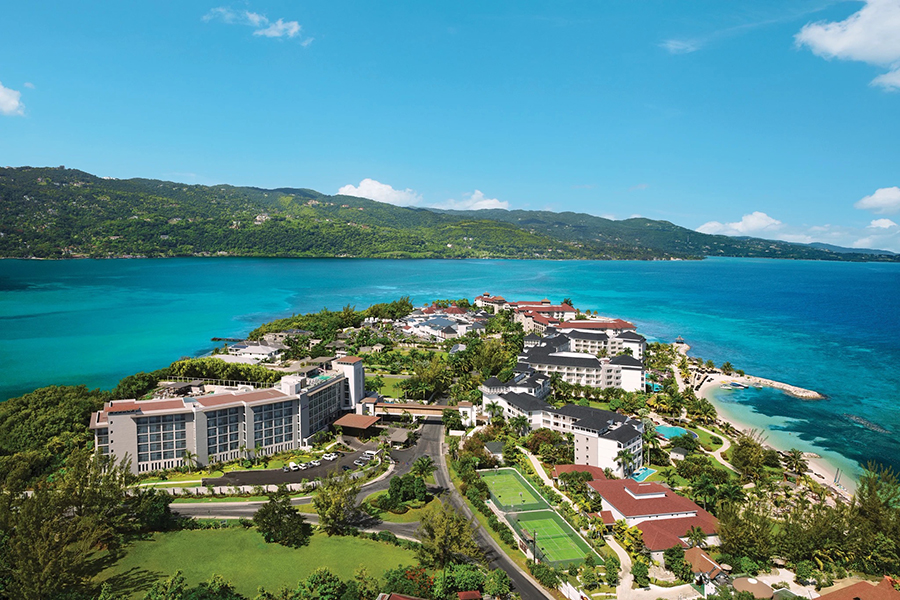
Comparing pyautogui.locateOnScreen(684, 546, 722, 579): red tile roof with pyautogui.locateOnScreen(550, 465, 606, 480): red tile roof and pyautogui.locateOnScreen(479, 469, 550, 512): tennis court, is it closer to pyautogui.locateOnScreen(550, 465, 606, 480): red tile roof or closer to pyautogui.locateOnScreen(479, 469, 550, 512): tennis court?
pyautogui.locateOnScreen(479, 469, 550, 512): tennis court

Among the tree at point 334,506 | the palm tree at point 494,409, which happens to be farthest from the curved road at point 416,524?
the palm tree at point 494,409

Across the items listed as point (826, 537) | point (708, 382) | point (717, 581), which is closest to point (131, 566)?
point (717, 581)

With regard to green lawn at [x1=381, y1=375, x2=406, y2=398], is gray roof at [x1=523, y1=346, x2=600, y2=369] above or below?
above

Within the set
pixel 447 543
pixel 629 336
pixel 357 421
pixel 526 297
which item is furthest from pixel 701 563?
→ pixel 526 297

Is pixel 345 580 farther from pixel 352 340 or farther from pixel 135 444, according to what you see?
pixel 352 340

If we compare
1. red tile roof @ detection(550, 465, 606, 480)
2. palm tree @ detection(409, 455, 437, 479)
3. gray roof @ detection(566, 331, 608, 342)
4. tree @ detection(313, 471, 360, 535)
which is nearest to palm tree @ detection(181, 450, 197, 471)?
tree @ detection(313, 471, 360, 535)

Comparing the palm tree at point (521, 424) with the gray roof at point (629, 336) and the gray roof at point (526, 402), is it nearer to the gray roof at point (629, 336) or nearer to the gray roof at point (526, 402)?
the gray roof at point (526, 402)
